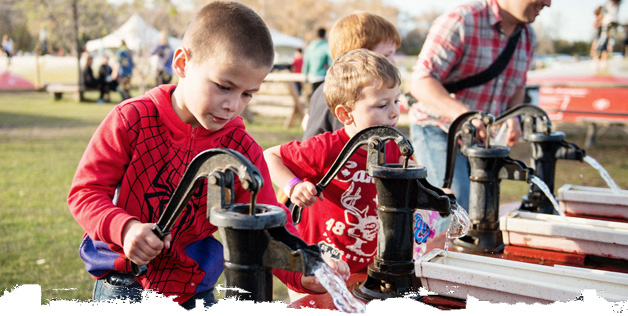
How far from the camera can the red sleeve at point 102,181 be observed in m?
1.52

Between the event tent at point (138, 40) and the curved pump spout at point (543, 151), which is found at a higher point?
the event tent at point (138, 40)

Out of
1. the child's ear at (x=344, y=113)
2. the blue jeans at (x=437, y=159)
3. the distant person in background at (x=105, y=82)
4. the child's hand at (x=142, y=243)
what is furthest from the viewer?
the distant person in background at (x=105, y=82)

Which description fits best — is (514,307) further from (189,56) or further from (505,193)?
(505,193)

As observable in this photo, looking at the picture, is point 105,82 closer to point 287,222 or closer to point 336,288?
point 287,222

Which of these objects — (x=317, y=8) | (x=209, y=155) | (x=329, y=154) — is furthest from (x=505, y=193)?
(x=317, y=8)

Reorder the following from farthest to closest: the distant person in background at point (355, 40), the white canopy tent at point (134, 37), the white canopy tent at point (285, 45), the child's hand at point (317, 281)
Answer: the white canopy tent at point (285, 45)
the white canopy tent at point (134, 37)
the distant person in background at point (355, 40)
the child's hand at point (317, 281)

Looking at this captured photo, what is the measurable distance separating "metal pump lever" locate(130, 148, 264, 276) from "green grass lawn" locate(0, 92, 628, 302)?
84cm

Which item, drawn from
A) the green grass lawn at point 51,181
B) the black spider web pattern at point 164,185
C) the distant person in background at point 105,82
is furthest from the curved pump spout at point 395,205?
the distant person in background at point 105,82

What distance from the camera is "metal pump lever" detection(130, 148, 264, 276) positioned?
107 cm

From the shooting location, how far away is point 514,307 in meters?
1.45

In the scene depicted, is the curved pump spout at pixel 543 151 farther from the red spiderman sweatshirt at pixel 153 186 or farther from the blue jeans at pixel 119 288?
the blue jeans at pixel 119 288

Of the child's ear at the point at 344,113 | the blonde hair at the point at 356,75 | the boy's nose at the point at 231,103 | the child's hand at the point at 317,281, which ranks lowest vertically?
the child's hand at the point at 317,281

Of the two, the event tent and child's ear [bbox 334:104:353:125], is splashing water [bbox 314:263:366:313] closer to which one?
child's ear [bbox 334:104:353:125]

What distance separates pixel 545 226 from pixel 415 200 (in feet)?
2.67
